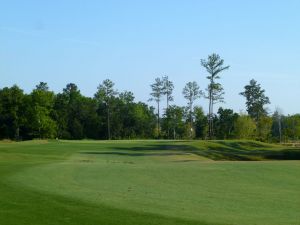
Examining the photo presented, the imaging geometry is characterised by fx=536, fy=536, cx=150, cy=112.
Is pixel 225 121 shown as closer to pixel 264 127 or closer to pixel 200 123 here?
pixel 200 123

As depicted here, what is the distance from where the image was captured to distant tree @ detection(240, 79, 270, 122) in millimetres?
154413

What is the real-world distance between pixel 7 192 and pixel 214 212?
23.1 feet

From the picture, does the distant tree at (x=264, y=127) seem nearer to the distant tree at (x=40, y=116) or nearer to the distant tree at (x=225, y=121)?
the distant tree at (x=225, y=121)

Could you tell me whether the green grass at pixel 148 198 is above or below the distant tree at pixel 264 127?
below

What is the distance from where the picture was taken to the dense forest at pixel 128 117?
116m

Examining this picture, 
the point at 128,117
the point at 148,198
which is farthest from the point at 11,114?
the point at 148,198

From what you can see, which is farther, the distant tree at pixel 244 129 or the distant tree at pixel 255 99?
the distant tree at pixel 255 99

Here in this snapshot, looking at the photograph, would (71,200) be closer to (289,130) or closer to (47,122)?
(47,122)

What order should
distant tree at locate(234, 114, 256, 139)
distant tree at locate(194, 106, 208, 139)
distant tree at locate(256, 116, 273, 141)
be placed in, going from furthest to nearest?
distant tree at locate(194, 106, 208, 139)
distant tree at locate(256, 116, 273, 141)
distant tree at locate(234, 114, 256, 139)

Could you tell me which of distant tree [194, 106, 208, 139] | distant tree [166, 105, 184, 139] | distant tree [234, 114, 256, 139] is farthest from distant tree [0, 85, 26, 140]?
distant tree [234, 114, 256, 139]

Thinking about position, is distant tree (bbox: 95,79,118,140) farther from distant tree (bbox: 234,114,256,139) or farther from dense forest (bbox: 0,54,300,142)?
distant tree (bbox: 234,114,256,139)

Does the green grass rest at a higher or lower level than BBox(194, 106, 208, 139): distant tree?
lower

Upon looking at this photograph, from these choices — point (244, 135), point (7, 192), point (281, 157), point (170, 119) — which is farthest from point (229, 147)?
point (7, 192)

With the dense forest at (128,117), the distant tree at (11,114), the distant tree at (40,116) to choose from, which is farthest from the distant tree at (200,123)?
the distant tree at (11,114)
